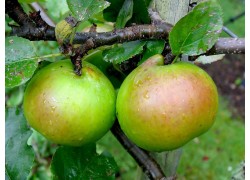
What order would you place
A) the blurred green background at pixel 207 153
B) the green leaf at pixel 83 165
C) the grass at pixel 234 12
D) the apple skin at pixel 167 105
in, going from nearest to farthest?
1. the apple skin at pixel 167 105
2. the green leaf at pixel 83 165
3. the blurred green background at pixel 207 153
4. the grass at pixel 234 12

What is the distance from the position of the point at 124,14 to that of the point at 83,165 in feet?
0.98

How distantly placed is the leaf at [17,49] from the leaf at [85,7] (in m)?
0.08

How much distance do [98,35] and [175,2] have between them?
16 centimetres

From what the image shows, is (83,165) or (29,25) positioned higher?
(29,25)

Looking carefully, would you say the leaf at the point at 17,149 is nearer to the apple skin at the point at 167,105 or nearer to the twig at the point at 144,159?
the twig at the point at 144,159

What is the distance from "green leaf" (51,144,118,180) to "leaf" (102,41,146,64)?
22 cm

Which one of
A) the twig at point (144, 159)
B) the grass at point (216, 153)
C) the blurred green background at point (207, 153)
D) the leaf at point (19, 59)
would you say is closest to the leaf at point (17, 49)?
the leaf at point (19, 59)

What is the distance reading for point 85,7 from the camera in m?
0.58

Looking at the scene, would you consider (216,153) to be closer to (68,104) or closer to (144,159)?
(144,159)

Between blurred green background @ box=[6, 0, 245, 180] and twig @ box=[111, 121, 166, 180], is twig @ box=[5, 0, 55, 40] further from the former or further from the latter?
blurred green background @ box=[6, 0, 245, 180]

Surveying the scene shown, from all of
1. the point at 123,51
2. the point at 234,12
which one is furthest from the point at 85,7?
the point at 234,12

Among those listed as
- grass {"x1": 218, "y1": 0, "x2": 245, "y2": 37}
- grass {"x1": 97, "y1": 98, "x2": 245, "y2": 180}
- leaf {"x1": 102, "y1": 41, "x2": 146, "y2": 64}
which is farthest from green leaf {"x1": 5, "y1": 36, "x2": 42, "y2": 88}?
grass {"x1": 218, "y1": 0, "x2": 245, "y2": 37}

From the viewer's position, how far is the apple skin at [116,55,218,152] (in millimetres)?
521

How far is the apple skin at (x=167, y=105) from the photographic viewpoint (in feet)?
1.71
